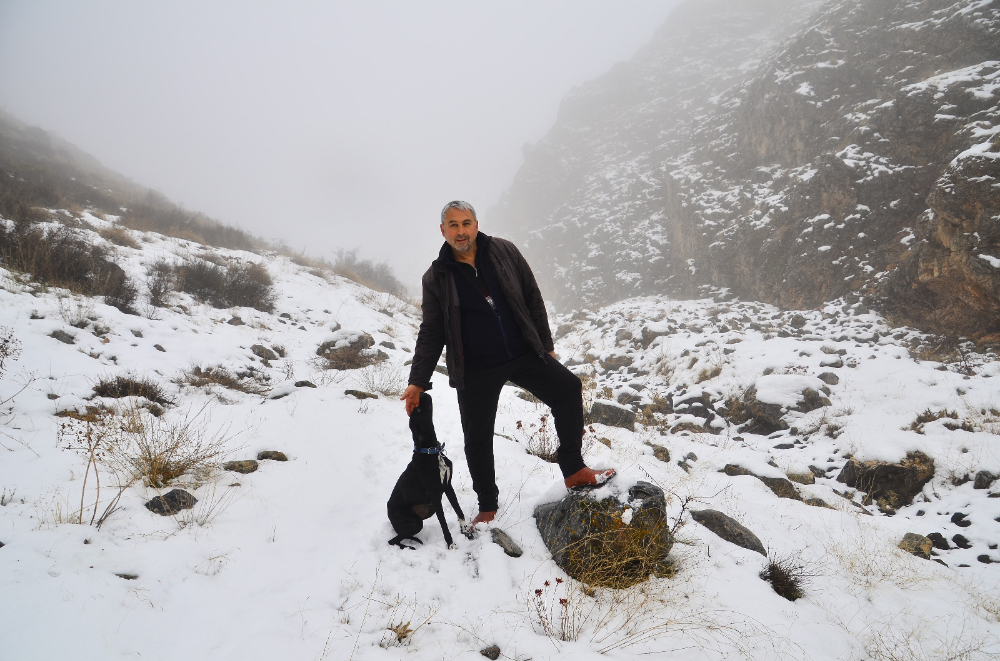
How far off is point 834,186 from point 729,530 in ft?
49.1

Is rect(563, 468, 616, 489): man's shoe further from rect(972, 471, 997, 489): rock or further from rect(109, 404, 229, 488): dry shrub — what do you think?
rect(972, 471, 997, 489): rock

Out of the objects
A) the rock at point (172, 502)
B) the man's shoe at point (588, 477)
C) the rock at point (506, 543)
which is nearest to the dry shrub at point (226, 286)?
the rock at point (172, 502)

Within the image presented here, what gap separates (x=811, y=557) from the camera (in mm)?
2701

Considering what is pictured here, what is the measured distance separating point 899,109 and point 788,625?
53.6 ft

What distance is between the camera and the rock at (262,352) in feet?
21.3

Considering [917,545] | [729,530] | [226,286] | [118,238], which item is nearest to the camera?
[729,530]

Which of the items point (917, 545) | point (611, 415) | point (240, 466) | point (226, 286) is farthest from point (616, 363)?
point (226, 286)

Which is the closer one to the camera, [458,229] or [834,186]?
[458,229]

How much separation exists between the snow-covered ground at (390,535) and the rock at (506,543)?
4cm

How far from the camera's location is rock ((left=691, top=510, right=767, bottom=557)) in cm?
256

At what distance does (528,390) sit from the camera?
2414 millimetres

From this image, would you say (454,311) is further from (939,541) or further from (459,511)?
(939,541)

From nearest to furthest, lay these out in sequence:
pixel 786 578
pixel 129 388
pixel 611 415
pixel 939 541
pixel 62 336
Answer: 1. pixel 786 578
2. pixel 939 541
3. pixel 129 388
4. pixel 62 336
5. pixel 611 415

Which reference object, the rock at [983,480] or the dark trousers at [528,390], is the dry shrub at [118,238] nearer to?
the dark trousers at [528,390]
